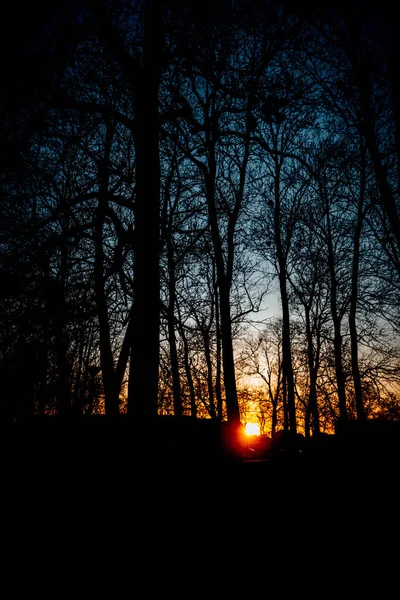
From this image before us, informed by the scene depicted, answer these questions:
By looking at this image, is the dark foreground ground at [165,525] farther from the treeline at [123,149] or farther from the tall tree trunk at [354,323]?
the tall tree trunk at [354,323]

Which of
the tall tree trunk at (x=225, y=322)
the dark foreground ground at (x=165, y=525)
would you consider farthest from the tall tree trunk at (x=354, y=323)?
the dark foreground ground at (x=165, y=525)

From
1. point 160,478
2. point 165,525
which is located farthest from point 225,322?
point 165,525

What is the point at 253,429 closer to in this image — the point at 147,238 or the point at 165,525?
the point at 147,238

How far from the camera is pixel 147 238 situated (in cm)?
537

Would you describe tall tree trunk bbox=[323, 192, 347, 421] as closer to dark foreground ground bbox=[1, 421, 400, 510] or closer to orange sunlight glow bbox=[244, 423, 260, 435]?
dark foreground ground bbox=[1, 421, 400, 510]

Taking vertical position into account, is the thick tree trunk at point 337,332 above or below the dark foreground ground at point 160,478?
above

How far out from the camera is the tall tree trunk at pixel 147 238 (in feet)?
16.4

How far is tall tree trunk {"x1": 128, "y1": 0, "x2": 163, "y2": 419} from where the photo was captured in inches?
196

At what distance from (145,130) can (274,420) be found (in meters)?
30.5

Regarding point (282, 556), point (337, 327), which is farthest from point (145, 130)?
point (337, 327)

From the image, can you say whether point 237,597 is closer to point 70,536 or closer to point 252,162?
point 70,536

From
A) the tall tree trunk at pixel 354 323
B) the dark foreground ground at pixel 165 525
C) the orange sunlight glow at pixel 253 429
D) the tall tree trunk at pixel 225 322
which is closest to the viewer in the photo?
the dark foreground ground at pixel 165 525

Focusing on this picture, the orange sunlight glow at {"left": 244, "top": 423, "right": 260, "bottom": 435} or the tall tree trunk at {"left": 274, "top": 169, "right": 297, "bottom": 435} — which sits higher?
the tall tree trunk at {"left": 274, "top": 169, "right": 297, "bottom": 435}

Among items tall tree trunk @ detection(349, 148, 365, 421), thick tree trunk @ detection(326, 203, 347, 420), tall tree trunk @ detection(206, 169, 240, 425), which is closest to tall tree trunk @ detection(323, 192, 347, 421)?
thick tree trunk @ detection(326, 203, 347, 420)
